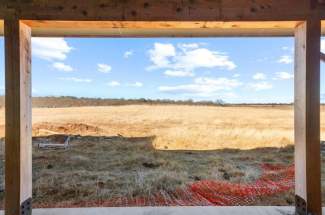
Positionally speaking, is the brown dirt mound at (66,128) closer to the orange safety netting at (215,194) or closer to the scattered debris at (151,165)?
the scattered debris at (151,165)

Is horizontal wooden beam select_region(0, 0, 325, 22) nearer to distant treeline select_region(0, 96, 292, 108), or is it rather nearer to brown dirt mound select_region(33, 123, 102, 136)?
brown dirt mound select_region(33, 123, 102, 136)

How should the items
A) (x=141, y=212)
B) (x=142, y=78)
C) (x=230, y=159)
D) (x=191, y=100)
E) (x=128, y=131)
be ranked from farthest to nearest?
(x=191, y=100), (x=142, y=78), (x=128, y=131), (x=230, y=159), (x=141, y=212)

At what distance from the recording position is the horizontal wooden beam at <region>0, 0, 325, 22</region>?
181 cm

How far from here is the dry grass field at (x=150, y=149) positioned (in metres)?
4.79

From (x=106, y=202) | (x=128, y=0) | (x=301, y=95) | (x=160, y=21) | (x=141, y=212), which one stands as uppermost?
(x=128, y=0)

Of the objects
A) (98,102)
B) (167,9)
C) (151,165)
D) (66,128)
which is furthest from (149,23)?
(98,102)

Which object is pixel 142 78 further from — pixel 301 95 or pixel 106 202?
pixel 301 95

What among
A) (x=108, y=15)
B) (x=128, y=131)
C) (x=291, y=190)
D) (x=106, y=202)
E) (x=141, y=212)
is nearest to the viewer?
(x=108, y=15)

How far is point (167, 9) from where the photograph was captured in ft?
5.98

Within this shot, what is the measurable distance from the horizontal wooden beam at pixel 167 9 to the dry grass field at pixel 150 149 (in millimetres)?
2686

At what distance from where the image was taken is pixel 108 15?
5.98 ft

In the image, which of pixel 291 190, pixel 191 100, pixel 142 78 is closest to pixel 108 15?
pixel 291 190

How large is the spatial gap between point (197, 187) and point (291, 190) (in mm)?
1292

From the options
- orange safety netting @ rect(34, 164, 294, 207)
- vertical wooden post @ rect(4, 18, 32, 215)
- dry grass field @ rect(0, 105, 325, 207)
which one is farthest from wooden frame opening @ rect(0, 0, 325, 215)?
dry grass field @ rect(0, 105, 325, 207)
